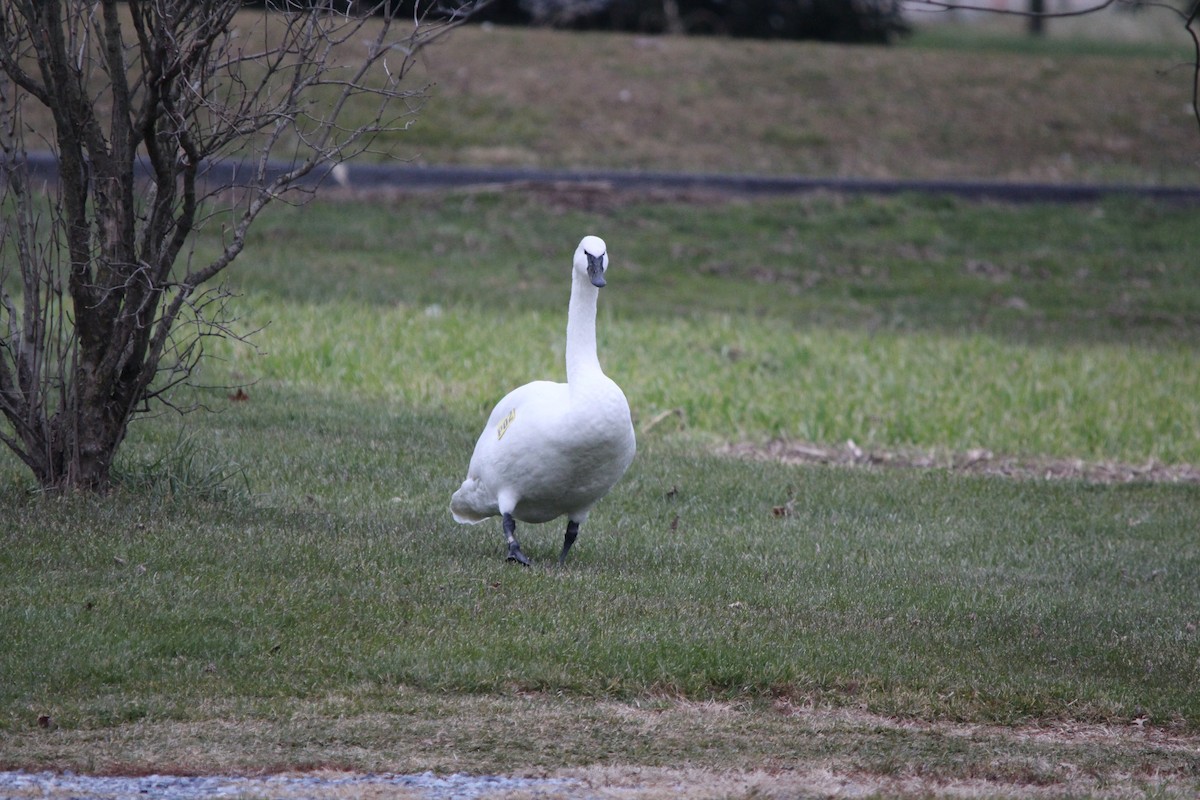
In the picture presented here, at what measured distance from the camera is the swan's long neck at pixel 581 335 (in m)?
6.58

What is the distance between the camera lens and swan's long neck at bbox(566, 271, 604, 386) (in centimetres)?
658

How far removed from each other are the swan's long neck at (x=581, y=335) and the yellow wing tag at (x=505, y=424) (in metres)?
0.31

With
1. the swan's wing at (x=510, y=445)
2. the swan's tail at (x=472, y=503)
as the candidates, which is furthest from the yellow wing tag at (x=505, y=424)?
the swan's tail at (x=472, y=503)

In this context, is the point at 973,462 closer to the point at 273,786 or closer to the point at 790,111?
the point at 273,786

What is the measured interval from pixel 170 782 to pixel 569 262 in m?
13.5

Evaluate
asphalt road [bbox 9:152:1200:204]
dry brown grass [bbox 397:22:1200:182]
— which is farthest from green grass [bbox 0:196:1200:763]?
dry brown grass [bbox 397:22:1200:182]

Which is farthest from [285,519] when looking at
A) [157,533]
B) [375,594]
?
[375,594]

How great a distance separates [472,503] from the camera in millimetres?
7141

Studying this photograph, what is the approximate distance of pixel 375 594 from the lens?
6.35 meters

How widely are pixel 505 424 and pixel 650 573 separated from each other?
108cm

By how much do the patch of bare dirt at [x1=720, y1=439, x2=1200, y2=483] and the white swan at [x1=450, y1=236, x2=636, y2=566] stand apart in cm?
419

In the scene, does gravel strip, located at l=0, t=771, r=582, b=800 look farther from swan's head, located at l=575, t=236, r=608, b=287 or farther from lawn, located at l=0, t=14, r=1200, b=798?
swan's head, located at l=575, t=236, r=608, b=287

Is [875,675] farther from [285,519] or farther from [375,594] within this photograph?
[285,519]

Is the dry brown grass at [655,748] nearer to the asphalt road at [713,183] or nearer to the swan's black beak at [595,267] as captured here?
the swan's black beak at [595,267]
